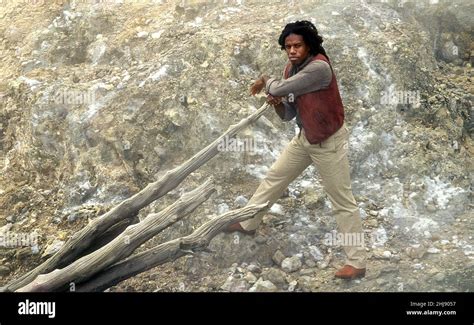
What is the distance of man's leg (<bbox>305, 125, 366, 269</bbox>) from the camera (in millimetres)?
3951

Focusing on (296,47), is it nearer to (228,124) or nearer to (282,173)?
(282,173)

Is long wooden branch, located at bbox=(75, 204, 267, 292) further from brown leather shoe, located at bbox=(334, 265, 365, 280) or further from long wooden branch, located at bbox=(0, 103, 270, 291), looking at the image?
brown leather shoe, located at bbox=(334, 265, 365, 280)

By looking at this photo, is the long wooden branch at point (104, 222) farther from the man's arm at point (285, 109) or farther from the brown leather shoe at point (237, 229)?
the man's arm at point (285, 109)

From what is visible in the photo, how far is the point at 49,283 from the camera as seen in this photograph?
3.72 metres

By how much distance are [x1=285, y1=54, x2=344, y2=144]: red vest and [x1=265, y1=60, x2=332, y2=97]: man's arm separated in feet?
0.21

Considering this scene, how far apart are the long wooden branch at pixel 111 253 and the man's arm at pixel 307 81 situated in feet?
3.60

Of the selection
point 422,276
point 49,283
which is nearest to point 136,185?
point 49,283

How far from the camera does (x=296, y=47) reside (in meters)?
3.76

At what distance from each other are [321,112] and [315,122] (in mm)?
89

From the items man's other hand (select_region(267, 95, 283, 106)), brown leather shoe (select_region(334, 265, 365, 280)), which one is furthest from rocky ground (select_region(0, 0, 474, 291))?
man's other hand (select_region(267, 95, 283, 106))
